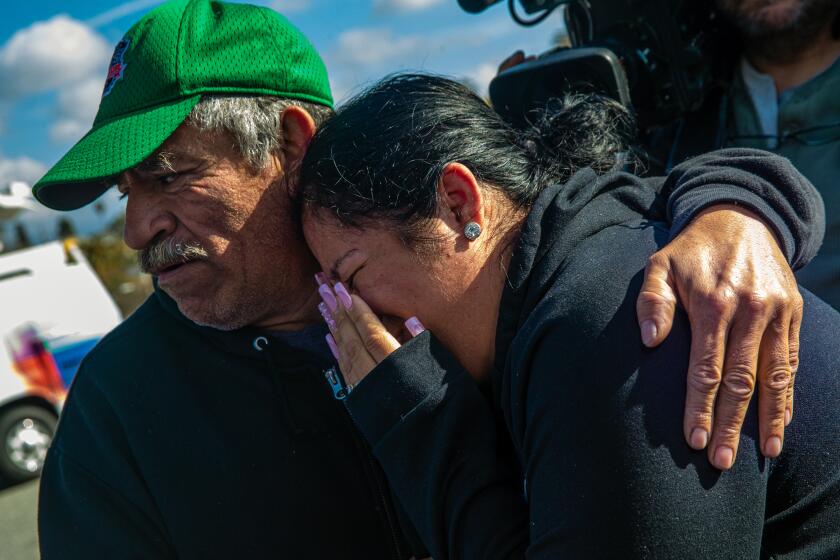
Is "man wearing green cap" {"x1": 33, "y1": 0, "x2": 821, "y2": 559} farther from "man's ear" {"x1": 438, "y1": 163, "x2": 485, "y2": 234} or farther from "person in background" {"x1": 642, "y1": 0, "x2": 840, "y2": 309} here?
"person in background" {"x1": 642, "y1": 0, "x2": 840, "y2": 309}

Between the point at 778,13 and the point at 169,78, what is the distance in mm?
1700

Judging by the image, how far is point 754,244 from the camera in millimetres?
1198

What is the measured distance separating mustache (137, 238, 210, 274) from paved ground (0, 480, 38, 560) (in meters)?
4.08

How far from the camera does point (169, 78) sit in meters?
1.68

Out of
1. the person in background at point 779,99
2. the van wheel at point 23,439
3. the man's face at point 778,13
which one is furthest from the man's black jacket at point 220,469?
the van wheel at point 23,439

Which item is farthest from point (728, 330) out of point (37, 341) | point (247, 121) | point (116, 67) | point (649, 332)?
point (37, 341)

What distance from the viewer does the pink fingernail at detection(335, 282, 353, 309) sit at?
148 centimetres

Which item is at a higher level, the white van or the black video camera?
the black video camera

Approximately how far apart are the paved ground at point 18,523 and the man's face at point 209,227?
13.4 feet

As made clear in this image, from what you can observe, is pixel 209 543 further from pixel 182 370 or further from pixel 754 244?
pixel 754 244

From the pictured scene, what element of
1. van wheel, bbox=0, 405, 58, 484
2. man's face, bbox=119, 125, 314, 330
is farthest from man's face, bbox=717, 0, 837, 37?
van wheel, bbox=0, 405, 58, 484

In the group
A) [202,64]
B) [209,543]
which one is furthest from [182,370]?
[202,64]

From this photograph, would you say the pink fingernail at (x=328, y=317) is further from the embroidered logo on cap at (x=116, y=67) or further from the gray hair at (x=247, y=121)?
the embroidered logo on cap at (x=116, y=67)

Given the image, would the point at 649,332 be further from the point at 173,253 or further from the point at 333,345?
the point at 173,253
